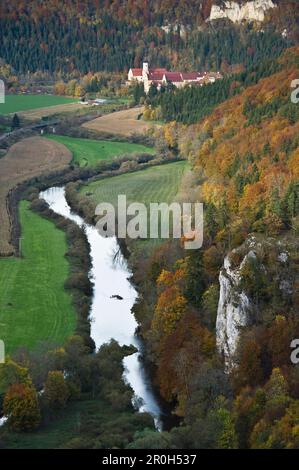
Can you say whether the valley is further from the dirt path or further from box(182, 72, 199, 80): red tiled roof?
box(182, 72, 199, 80): red tiled roof

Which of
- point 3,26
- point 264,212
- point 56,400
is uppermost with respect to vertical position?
point 3,26

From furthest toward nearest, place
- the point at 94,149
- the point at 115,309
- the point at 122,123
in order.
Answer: the point at 122,123, the point at 94,149, the point at 115,309

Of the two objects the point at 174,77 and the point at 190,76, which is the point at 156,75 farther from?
the point at 190,76

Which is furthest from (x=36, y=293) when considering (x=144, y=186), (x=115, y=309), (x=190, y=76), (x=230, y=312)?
(x=190, y=76)

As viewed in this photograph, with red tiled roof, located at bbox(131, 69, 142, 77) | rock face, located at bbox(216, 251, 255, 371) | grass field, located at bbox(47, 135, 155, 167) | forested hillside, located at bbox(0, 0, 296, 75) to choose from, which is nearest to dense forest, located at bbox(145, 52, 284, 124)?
grass field, located at bbox(47, 135, 155, 167)

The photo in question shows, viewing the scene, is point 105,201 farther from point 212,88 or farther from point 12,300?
point 212,88

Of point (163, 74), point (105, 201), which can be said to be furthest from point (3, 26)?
point (105, 201)
